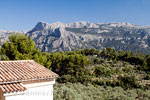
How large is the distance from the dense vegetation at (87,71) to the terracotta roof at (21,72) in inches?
213

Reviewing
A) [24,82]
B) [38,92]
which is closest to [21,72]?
[24,82]

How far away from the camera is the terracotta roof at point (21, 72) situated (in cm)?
656

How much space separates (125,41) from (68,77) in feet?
277

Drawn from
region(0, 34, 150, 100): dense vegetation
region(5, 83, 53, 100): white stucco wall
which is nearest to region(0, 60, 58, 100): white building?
region(5, 83, 53, 100): white stucco wall

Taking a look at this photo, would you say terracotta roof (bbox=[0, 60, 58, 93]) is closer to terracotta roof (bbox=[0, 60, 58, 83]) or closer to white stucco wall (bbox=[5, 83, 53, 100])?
terracotta roof (bbox=[0, 60, 58, 83])

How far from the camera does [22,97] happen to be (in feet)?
20.2

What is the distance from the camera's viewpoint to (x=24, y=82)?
22.4ft

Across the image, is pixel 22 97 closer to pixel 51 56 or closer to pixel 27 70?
pixel 27 70

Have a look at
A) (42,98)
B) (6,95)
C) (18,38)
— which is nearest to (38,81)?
(42,98)

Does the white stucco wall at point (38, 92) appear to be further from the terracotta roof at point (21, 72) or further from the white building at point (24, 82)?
the terracotta roof at point (21, 72)

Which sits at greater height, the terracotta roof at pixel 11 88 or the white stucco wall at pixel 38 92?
the terracotta roof at pixel 11 88

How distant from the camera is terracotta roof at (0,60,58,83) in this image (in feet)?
21.5

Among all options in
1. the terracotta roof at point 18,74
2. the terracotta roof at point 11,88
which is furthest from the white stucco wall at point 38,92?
the terracotta roof at point 11,88

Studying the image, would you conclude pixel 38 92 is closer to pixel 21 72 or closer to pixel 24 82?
pixel 24 82
